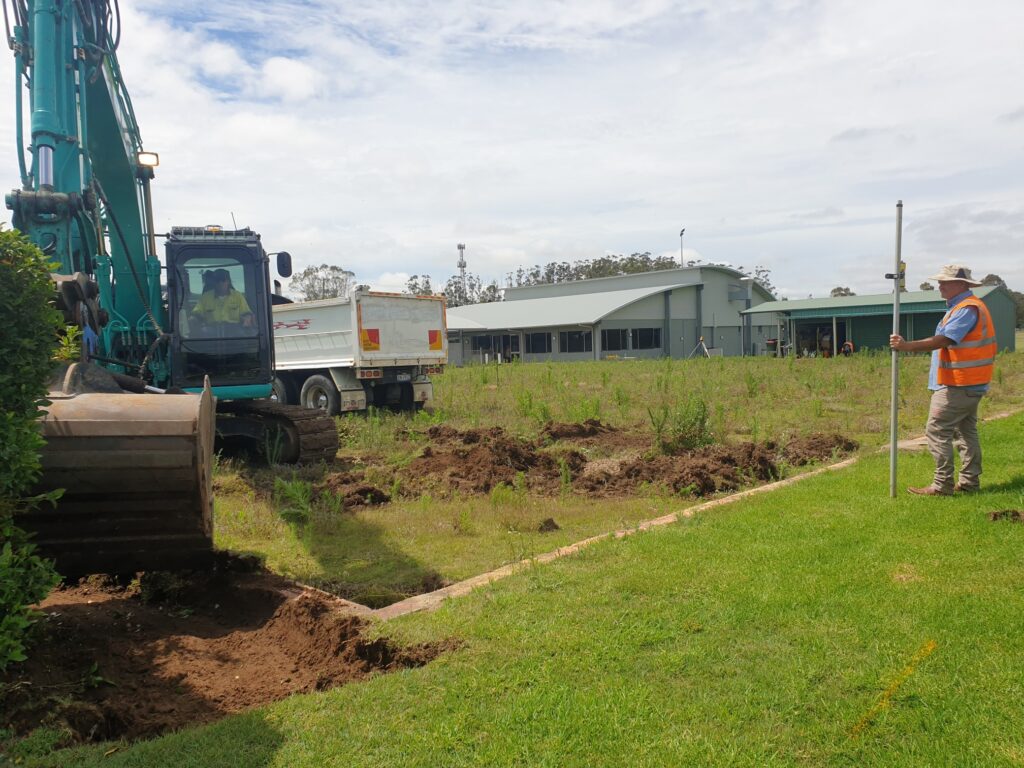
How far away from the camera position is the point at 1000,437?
984 cm

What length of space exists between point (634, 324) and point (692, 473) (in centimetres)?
3856

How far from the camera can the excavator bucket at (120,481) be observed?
442 centimetres

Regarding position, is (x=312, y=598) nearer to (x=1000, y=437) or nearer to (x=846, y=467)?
(x=846, y=467)

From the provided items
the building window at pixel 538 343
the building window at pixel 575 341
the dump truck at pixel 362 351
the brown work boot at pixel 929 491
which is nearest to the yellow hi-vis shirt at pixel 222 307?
the dump truck at pixel 362 351

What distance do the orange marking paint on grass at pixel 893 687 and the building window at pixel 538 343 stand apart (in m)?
45.7

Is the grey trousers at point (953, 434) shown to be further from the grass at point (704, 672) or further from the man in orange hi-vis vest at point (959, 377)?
the grass at point (704, 672)

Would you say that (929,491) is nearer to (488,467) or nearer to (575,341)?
(488,467)

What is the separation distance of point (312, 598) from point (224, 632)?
586mm

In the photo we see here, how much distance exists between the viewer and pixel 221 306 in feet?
32.7

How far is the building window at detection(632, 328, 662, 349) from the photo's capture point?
157ft

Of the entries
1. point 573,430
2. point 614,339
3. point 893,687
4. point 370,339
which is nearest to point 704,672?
point 893,687

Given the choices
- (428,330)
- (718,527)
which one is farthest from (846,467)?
(428,330)

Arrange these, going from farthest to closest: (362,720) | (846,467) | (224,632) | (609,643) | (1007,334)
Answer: (1007,334), (846,467), (224,632), (609,643), (362,720)

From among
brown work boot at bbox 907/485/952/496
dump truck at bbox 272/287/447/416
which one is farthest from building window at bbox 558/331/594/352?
brown work boot at bbox 907/485/952/496
